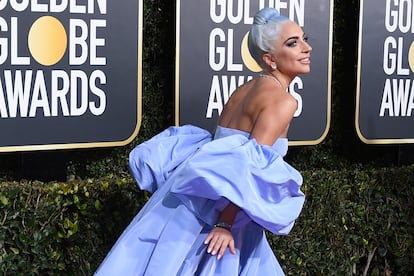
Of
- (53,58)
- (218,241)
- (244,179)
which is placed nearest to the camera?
(244,179)

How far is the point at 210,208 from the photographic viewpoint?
3184mm

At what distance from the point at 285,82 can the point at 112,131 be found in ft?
4.41

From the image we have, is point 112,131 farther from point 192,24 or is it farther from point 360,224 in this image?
point 360,224

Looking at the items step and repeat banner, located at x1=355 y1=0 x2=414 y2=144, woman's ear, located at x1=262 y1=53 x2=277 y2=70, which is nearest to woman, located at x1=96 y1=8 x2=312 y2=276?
woman's ear, located at x1=262 y1=53 x2=277 y2=70

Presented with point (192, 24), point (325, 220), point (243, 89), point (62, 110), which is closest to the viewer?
point (243, 89)

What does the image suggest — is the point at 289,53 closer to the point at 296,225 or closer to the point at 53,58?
the point at 53,58

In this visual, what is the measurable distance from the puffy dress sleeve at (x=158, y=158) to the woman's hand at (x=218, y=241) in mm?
387

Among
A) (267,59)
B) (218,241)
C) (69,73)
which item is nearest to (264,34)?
(267,59)

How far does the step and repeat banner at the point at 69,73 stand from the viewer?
4.12 m

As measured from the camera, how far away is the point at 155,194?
11.0ft

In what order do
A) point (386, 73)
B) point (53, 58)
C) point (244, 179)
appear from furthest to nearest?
point (386, 73)
point (53, 58)
point (244, 179)

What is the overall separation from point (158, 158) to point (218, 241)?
19.8 inches

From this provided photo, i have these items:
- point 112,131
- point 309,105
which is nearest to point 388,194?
point 309,105

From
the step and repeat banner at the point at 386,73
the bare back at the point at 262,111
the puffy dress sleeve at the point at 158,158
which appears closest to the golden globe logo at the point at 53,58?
the puffy dress sleeve at the point at 158,158
